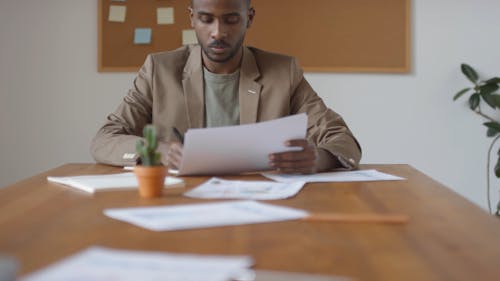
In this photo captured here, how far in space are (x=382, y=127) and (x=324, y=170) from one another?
6.16ft

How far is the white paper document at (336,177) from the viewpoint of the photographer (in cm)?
152

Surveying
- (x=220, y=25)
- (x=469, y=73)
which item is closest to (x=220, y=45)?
(x=220, y=25)

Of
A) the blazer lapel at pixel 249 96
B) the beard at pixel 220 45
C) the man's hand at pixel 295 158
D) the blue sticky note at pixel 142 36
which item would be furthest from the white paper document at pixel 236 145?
the blue sticky note at pixel 142 36

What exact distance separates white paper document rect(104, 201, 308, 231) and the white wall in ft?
8.13

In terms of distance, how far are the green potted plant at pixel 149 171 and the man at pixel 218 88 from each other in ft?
2.66

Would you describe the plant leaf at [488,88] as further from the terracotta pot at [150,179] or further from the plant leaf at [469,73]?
the terracotta pot at [150,179]

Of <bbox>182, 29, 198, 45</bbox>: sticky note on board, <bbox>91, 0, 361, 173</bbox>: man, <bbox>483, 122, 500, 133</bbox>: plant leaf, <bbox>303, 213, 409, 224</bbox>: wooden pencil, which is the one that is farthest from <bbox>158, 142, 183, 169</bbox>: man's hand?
<bbox>483, 122, 500, 133</bbox>: plant leaf

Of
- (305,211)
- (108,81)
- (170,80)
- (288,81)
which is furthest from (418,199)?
(108,81)

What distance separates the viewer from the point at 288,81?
7.21 ft

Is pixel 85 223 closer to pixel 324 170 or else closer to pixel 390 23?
pixel 324 170

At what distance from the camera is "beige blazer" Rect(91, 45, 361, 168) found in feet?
7.05

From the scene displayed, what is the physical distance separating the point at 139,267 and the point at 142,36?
9.57 feet

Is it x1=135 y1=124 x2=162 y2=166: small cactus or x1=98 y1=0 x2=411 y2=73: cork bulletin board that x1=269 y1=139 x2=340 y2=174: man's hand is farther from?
x1=98 y1=0 x2=411 y2=73: cork bulletin board

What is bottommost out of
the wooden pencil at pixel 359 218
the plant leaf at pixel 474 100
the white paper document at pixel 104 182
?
the white paper document at pixel 104 182
